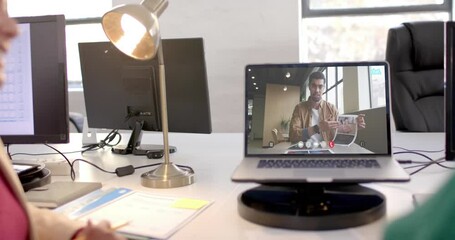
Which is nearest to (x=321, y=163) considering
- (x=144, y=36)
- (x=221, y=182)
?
(x=221, y=182)

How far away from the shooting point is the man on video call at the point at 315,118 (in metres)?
1.18

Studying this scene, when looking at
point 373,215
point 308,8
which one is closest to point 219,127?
point 308,8

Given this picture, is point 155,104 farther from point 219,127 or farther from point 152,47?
point 219,127

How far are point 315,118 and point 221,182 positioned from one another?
0.35 meters

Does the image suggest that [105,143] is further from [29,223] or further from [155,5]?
[29,223]

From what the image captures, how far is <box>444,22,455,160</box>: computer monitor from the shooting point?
1.12 m

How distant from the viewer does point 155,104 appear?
1798 mm

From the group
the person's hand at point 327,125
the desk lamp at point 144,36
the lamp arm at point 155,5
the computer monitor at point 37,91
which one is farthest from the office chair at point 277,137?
the computer monitor at point 37,91

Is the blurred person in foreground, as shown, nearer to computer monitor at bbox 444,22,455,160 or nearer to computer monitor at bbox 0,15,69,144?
computer monitor at bbox 0,15,69,144

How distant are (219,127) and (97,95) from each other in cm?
176

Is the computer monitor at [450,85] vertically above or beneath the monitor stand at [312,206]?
above

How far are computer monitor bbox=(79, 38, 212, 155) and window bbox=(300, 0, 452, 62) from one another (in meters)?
1.94

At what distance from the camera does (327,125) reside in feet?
3.90

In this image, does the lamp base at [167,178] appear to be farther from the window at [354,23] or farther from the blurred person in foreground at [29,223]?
the window at [354,23]
